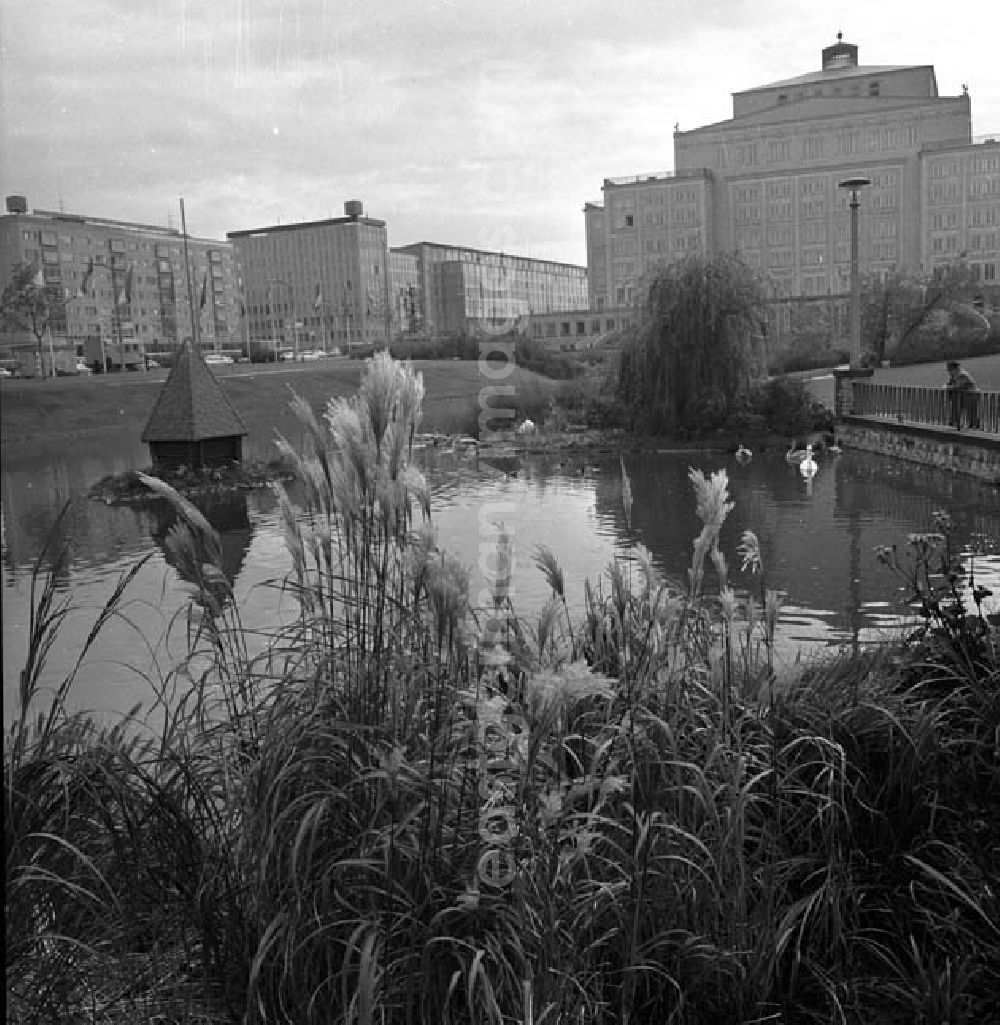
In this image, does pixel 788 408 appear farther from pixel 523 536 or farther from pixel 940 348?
pixel 523 536

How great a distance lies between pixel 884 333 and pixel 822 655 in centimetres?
471

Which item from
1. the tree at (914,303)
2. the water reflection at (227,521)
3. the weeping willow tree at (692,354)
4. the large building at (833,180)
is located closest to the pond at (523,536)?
Result: the water reflection at (227,521)

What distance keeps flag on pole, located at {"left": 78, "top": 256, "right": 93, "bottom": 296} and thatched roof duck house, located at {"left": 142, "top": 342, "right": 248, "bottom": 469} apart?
2.58m

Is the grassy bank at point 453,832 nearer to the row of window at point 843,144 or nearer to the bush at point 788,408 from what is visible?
the row of window at point 843,144

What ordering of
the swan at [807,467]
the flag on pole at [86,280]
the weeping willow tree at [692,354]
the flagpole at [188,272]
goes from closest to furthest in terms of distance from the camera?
1. the flag on pole at [86,280]
2. the flagpole at [188,272]
3. the swan at [807,467]
4. the weeping willow tree at [692,354]

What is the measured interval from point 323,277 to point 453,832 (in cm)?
189

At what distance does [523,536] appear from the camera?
5660 millimetres

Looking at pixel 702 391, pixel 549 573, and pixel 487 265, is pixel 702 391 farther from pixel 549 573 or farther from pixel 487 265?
pixel 549 573

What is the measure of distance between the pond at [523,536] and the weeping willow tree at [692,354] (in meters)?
1.46

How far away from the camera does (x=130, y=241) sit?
279cm

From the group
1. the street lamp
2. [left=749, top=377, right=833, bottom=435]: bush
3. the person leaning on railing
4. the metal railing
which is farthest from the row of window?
[left=749, top=377, right=833, bottom=435]: bush

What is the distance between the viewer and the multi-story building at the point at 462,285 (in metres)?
3.05

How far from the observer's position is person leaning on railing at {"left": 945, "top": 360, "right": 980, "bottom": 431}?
27.4 feet

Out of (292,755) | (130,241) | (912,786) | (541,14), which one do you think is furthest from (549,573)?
(541,14)
